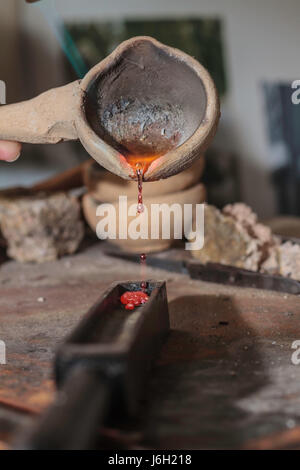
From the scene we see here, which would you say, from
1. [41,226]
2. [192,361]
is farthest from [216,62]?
[192,361]

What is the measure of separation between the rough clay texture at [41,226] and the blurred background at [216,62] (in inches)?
51.3

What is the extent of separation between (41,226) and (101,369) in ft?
4.45

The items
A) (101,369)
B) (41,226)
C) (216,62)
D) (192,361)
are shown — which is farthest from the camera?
(216,62)

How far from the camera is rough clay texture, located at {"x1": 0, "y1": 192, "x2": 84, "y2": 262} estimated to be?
7.77 feet

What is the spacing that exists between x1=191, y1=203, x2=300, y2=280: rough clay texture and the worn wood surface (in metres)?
0.13

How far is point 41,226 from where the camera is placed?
7.82 ft

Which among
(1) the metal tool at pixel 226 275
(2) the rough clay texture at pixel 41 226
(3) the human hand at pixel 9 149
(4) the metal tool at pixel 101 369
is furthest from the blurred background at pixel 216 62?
(4) the metal tool at pixel 101 369

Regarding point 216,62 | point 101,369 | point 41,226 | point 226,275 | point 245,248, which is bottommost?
point 101,369

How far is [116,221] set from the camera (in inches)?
91.1

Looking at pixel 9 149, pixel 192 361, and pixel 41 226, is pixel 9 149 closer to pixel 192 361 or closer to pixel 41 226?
pixel 41 226

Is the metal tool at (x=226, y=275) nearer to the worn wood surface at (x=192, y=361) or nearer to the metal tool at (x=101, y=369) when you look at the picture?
the worn wood surface at (x=192, y=361)

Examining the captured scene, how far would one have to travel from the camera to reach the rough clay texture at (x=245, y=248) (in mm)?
2053

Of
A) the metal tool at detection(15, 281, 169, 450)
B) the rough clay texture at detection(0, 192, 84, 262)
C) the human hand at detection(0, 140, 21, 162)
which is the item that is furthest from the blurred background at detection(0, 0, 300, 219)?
the metal tool at detection(15, 281, 169, 450)

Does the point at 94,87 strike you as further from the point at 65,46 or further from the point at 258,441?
the point at 65,46
